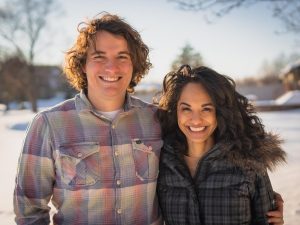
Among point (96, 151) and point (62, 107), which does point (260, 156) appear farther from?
point (62, 107)

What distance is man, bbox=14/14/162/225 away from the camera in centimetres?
253

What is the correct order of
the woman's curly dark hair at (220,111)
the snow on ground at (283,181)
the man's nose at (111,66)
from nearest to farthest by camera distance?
the man's nose at (111,66) → the woman's curly dark hair at (220,111) → the snow on ground at (283,181)

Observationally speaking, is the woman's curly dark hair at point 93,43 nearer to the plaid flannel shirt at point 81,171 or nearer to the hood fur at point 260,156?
the plaid flannel shirt at point 81,171

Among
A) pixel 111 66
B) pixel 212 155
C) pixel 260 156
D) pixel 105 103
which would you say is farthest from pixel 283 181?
pixel 111 66

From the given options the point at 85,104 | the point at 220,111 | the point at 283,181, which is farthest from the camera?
the point at 283,181

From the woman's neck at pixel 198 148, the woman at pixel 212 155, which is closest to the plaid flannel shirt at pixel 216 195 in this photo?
the woman at pixel 212 155

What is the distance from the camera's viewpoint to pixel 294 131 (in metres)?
12.1

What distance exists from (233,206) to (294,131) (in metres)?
10.2

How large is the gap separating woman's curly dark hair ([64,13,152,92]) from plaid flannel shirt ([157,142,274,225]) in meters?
0.83

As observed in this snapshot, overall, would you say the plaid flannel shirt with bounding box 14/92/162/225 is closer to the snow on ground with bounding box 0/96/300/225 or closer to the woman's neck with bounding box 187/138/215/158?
the woman's neck with bounding box 187/138/215/158

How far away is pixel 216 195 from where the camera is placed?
263 cm

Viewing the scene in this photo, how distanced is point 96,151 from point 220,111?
91 centimetres

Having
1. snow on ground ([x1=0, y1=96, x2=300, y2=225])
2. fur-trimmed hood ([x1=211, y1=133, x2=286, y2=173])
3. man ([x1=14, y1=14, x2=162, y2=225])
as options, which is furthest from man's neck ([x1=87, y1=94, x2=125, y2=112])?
snow on ground ([x1=0, y1=96, x2=300, y2=225])

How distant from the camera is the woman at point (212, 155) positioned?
2615mm
